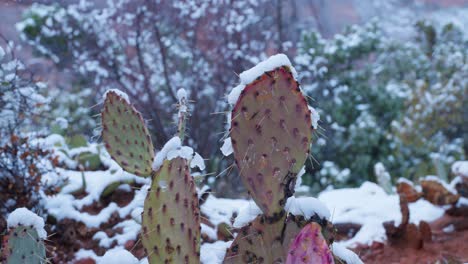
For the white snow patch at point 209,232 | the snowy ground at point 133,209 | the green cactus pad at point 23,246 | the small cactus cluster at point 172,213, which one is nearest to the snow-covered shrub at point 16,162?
the snowy ground at point 133,209

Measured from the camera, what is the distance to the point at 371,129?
27.5 feet

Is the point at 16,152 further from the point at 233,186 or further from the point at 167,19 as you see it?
the point at 167,19

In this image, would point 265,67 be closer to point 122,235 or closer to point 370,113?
point 122,235

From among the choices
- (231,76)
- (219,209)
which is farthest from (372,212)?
(231,76)

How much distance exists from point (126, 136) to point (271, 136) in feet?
3.22

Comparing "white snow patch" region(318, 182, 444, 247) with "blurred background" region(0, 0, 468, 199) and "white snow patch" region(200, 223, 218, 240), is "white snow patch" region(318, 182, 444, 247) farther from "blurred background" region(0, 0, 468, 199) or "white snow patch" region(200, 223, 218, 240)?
"blurred background" region(0, 0, 468, 199)

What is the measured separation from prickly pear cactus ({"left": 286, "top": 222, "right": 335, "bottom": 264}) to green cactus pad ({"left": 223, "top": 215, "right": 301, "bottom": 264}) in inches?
17.9

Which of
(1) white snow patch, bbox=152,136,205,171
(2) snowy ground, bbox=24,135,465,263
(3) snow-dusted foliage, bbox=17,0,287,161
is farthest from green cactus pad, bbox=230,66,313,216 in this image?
(3) snow-dusted foliage, bbox=17,0,287,161

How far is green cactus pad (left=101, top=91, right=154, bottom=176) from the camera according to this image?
8.71ft

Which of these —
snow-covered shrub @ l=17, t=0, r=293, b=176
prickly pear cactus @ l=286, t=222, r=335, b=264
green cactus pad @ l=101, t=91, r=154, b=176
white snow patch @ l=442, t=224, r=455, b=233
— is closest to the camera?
prickly pear cactus @ l=286, t=222, r=335, b=264

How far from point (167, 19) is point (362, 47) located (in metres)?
3.01

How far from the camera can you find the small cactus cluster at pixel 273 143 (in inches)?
73.2

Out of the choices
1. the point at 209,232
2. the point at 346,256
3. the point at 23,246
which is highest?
the point at 23,246

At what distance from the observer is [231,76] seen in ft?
24.5
